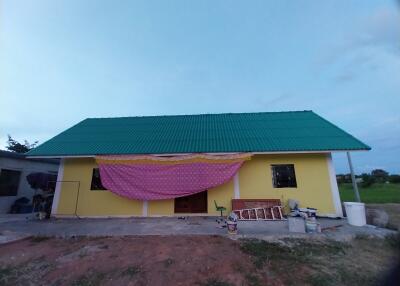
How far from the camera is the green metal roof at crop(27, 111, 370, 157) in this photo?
919 cm

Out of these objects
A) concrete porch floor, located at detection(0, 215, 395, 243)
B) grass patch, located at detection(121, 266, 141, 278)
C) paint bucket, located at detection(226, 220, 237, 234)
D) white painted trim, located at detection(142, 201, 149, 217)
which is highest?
white painted trim, located at detection(142, 201, 149, 217)

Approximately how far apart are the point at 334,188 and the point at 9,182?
16.3 metres

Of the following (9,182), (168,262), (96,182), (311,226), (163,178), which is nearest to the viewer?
(168,262)

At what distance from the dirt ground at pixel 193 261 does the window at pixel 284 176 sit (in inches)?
137

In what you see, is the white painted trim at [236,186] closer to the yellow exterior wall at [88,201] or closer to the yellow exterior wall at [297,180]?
the yellow exterior wall at [297,180]

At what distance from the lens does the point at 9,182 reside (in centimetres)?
1171

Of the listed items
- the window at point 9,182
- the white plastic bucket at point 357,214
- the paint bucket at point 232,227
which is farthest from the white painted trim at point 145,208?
the window at point 9,182

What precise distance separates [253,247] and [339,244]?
2233mm

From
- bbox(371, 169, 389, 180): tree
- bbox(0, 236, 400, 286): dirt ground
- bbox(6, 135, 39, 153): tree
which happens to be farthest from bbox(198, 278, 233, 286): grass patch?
bbox(371, 169, 389, 180): tree

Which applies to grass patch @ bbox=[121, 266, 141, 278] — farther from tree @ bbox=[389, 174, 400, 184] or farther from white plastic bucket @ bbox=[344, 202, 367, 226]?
tree @ bbox=[389, 174, 400, 184]

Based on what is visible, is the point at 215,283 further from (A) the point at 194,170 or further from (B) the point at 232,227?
(A) the point at 194,170

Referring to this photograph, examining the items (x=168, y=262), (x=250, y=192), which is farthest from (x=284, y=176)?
(x=168, y=262)

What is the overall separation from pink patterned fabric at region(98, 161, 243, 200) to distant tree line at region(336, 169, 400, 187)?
107ft

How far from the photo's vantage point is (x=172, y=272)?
13.0 feet
